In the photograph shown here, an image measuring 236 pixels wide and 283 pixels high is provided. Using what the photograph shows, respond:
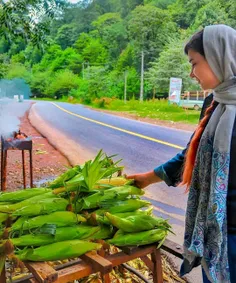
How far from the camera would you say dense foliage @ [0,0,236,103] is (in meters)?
3.25

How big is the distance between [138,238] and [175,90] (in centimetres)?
1330

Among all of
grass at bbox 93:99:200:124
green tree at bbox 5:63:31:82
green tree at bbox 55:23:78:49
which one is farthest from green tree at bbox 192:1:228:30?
green tree at bbox 5:63:31:82

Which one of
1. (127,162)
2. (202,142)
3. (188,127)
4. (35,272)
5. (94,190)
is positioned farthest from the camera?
(188,127)

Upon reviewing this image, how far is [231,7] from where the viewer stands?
9461mm

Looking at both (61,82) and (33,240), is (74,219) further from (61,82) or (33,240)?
(61,82)

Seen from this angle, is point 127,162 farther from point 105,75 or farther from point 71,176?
point 105,75

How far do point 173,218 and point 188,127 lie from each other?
6310 mm

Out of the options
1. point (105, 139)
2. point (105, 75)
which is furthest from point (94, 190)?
point (105, 75)

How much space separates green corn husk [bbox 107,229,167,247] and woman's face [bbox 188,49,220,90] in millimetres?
504

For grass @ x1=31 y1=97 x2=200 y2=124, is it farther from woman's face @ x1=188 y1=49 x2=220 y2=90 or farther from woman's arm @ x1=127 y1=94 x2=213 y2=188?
woman's face @ x1=188 y1=49 x2=220 y2=90

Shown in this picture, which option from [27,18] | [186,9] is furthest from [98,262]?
[186,9]

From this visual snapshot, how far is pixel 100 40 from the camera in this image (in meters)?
9.15

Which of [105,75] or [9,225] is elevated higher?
[105,75]

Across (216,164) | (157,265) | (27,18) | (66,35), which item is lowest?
(157,265)
